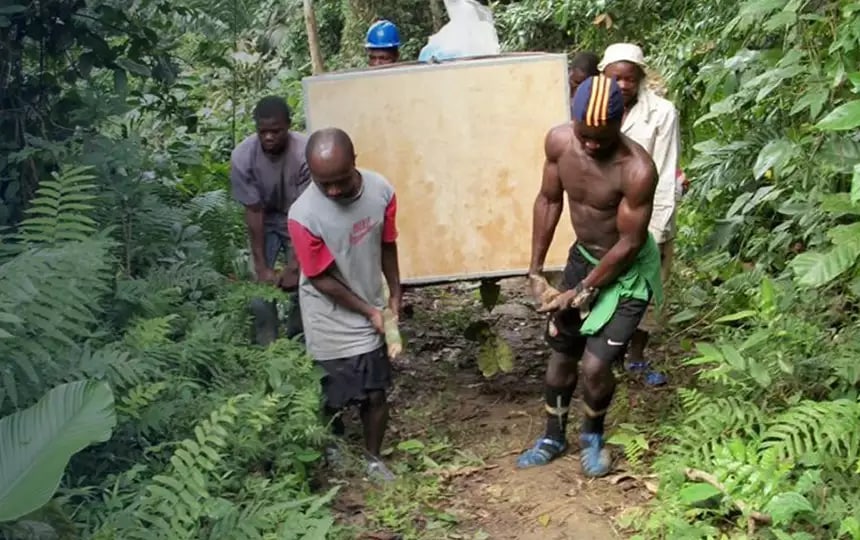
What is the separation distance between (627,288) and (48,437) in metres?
2.46

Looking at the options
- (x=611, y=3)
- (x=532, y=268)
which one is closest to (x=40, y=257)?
(x=532, y=268)

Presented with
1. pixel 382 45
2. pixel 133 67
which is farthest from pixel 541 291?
pixel 382 45

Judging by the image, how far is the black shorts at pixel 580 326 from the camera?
14.1 feet

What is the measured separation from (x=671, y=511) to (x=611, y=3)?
5873 mm

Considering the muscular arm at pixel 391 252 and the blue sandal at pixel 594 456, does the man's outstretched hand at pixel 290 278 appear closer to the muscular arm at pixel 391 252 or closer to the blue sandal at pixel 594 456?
the muscular arm at pixel 391 252

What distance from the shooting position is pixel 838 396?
411 centimetres

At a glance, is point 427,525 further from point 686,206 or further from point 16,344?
point 686,206

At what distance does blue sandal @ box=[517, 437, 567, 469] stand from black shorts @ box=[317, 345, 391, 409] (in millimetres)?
744

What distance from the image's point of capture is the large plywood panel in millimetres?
4902

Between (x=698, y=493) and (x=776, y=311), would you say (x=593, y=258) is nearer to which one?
(x=776, y=311)

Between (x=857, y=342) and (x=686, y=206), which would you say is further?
(x=686, y=206)

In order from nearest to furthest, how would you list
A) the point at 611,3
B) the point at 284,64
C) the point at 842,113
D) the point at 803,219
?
the point at 842,113
the point at 803,219
the point at 611,3
the point at 284,64

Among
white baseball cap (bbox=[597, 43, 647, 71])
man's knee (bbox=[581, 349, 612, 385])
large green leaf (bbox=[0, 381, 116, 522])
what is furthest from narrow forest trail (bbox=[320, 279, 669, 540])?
white baseball cap (bbox=[597, 43, 647, 71])

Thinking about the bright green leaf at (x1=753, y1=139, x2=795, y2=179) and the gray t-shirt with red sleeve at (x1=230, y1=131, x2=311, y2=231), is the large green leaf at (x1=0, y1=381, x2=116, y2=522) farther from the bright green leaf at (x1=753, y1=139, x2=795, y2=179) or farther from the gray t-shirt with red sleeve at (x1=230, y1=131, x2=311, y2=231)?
the bright green leaf at (x1=753, y1=139, x2=795, y2=179)
